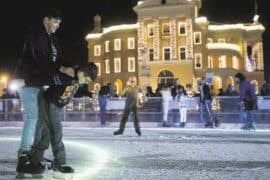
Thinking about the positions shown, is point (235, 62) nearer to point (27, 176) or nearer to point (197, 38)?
point (197, 38)

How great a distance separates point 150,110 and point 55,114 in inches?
606

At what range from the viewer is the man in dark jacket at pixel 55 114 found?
5.43 m

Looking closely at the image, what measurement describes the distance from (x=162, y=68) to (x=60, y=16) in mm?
56233

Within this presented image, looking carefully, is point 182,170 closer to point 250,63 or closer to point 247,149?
point 247,149

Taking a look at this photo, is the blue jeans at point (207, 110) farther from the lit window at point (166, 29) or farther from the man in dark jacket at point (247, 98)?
the lit window at point (166, 29)

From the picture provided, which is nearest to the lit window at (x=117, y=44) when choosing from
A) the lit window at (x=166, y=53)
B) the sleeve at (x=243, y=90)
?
the lit window at (x=166, y=53)

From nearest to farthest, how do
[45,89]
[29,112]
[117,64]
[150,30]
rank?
[45,89], [29,112], [150,30], [117,64]

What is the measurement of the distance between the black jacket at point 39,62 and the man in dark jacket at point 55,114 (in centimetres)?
12

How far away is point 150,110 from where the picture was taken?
2088 cm

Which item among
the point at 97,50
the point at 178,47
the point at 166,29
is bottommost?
the point at 178,47

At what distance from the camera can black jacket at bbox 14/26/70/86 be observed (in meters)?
5.54

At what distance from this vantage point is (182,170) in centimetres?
603

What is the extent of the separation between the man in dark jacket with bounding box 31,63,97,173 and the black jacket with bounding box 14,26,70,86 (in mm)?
122

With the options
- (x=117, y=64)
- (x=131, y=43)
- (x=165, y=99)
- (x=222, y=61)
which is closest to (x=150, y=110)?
(x=165, y=99)
